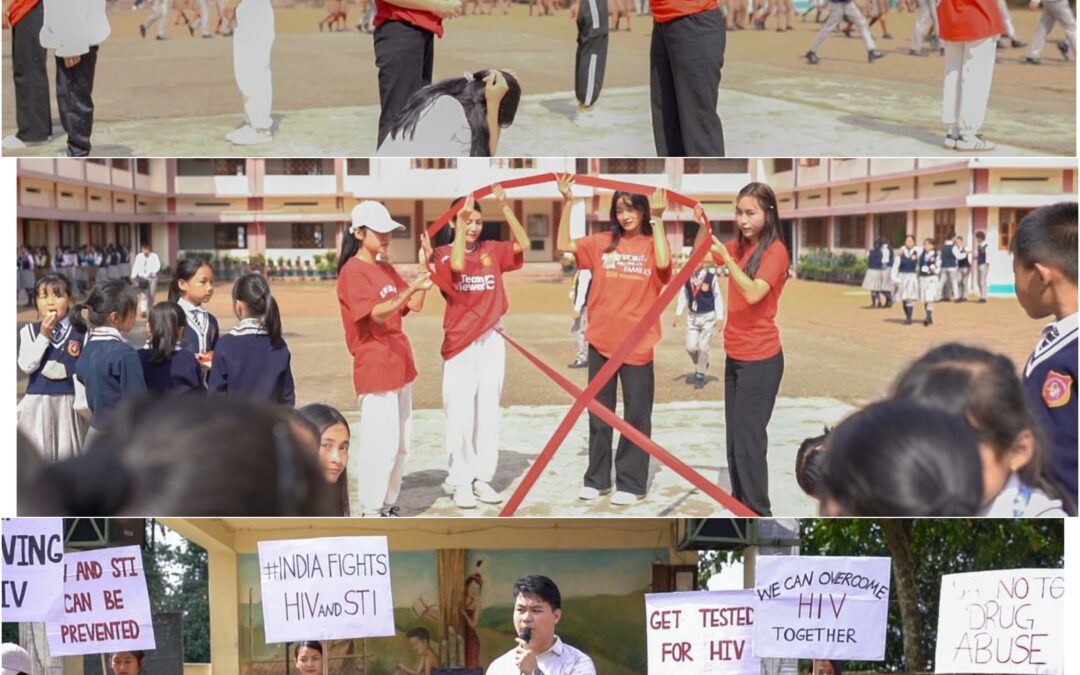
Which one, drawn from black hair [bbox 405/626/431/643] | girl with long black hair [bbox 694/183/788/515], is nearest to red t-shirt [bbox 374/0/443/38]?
girl with long black hair [bbox 694/183/788/515]

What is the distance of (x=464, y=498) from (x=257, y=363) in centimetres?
98

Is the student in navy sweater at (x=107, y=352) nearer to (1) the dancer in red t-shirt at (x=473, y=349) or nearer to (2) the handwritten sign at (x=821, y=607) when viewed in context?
(1) the dancer in red t-shirt at (x=473, y=349)

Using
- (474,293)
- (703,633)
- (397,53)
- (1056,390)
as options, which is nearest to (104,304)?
(474,293)

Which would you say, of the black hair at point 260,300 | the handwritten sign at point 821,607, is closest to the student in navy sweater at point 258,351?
the black hair at point 260,300

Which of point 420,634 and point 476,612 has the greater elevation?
point 476,612

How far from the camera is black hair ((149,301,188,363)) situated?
545 cm

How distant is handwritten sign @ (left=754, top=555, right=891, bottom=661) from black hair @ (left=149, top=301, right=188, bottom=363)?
8.30 feet

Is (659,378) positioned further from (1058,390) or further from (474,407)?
(1058,390)

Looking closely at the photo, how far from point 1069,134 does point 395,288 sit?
10.1 ft

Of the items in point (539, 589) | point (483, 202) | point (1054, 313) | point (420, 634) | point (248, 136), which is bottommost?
point (420, 634)

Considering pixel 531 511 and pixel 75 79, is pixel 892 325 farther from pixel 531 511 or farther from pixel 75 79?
pixel 75 79

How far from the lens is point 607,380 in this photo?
5.59 m

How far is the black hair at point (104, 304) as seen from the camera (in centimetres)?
542

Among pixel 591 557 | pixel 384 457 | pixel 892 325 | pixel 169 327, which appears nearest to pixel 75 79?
pixel 169 327
